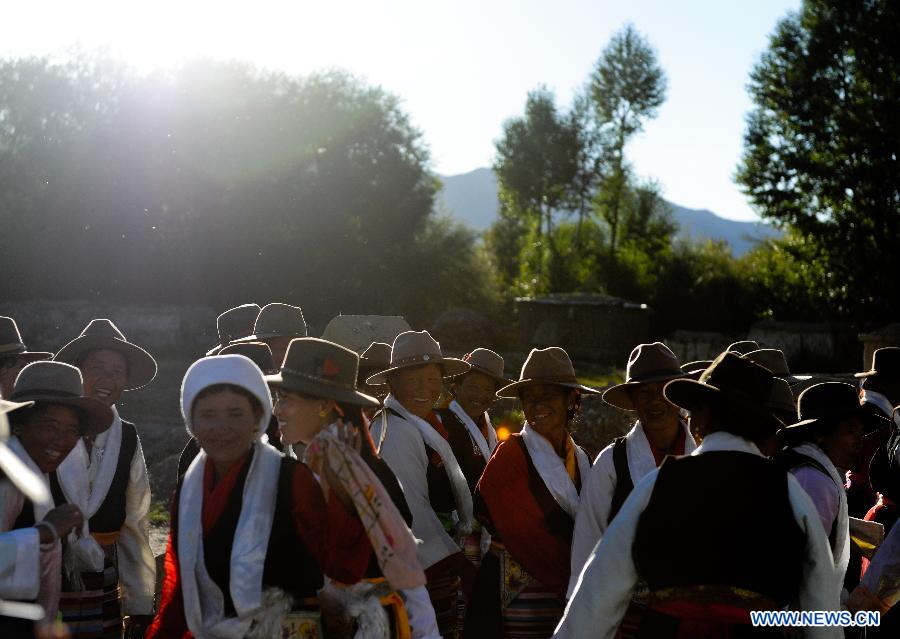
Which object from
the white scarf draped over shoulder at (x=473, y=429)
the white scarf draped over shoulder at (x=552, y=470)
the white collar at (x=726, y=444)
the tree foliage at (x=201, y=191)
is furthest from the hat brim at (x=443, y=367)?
the tree foliage at (x=201, y=191)

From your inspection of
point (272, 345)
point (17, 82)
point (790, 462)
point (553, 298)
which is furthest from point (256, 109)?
point (790, 462)

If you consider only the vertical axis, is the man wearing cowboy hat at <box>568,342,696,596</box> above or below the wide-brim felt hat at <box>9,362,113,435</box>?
below

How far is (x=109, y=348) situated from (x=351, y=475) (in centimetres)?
241

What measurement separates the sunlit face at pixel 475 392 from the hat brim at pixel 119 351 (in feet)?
6.53

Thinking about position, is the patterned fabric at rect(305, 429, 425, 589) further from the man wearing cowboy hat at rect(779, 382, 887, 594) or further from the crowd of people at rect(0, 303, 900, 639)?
the man wearing cowboy hat at rect(779, 382, 887, 594)

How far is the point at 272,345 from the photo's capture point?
611 cm

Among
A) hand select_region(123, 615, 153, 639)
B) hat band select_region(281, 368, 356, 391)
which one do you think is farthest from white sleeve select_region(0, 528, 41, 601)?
hand select_region(123, 615, 153, 639)

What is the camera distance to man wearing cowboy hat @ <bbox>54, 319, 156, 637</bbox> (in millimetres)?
4703

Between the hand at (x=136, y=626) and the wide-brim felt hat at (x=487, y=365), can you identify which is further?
the wide-brim felt hat at (x=487, y=365)

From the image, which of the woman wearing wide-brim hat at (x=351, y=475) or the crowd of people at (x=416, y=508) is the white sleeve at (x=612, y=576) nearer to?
the crowd of people at (x=416, y=508)

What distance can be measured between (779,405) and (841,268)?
2441 cm

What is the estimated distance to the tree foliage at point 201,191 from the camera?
23750mm

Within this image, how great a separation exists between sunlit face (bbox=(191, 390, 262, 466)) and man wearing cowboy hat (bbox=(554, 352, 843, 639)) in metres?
1.28

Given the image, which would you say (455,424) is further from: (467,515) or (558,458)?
(558,458)
